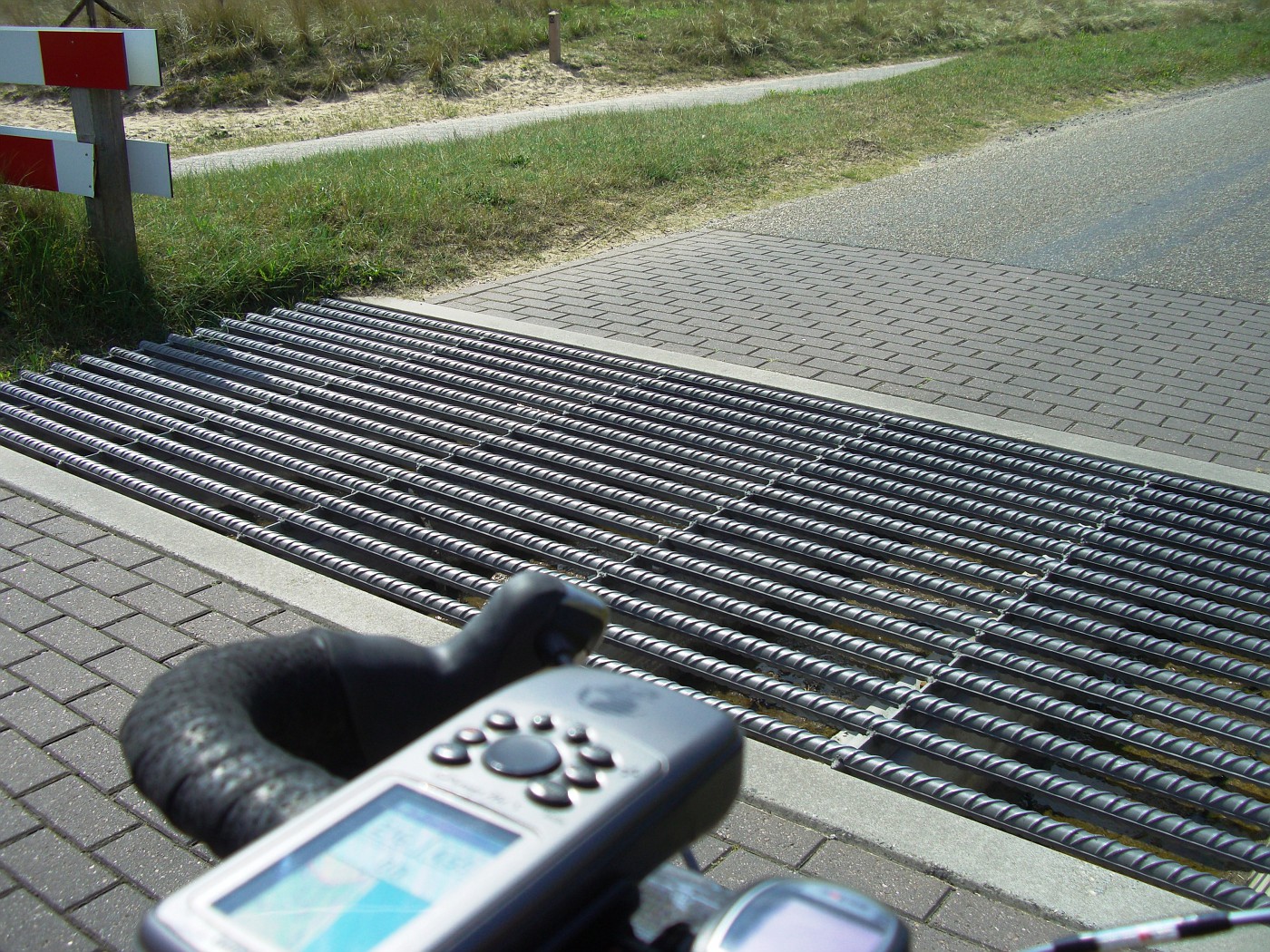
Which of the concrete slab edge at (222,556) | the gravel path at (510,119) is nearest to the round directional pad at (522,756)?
the concrete slab edge at (222,556)

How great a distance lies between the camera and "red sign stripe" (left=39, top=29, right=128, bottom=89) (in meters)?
5.83

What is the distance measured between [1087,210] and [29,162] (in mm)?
7968

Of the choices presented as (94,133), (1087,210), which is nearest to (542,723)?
(94,133)

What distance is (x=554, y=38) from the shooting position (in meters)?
20.6

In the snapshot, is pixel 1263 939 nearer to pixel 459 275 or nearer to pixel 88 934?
pixel 88 934

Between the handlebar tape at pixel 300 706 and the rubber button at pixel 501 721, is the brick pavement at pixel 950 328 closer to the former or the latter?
the handlebar tape at pixel 300 706

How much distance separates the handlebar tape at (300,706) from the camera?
0.89m

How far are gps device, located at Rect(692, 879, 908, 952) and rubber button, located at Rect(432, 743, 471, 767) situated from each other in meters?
0.21

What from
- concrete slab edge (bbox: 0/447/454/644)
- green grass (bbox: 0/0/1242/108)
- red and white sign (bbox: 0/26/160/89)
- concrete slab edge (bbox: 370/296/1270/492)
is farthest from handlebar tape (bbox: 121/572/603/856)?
green grass (bbox: 0/0/1242/108)

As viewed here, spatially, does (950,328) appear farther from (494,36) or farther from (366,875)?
(494,36)

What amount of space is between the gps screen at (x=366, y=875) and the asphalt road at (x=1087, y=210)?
770 cm

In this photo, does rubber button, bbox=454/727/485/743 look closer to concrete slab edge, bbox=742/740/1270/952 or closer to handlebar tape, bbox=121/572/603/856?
handlebar tape, bbox=121/572/603/856

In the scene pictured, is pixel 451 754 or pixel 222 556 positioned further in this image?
pixel 222 556

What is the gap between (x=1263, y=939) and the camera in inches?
89.8
